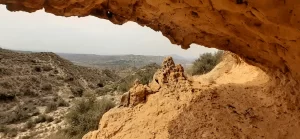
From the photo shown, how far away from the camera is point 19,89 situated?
68.7 ft

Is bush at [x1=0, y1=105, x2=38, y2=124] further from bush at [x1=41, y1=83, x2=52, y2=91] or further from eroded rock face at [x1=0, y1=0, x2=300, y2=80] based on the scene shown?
eroded rock face at [x1=0, y1=0, x2=300, y2=80]

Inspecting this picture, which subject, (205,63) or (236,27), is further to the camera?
(205,63)

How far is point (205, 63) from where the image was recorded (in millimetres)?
12766

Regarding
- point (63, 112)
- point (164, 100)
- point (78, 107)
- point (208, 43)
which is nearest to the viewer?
point (208, 43)

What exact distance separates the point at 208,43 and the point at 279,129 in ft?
5.34

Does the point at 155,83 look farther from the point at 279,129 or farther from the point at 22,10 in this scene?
the point at 22,10

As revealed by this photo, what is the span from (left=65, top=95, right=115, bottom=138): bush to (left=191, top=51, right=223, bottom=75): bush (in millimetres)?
4083

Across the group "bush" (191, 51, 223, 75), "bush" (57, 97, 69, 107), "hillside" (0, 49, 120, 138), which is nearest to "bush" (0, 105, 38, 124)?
"hillside" (0, 49, 120, 138)

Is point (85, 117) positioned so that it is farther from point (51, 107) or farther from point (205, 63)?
point (51, 107)

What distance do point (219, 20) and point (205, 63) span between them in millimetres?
8909

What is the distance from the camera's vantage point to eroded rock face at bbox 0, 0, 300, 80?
3.07m

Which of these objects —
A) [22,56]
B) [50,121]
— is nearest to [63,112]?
[50,121]

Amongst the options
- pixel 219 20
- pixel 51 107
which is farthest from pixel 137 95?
pixel 51 107

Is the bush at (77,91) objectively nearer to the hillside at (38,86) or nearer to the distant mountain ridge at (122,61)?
the hillside at (38,86)
